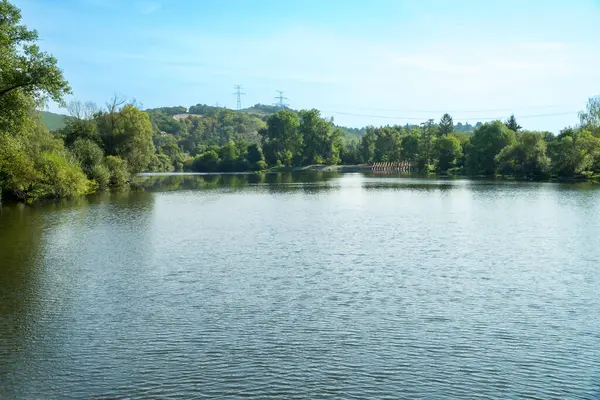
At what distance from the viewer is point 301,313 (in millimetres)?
15688

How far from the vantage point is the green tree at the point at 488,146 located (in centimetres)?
11275

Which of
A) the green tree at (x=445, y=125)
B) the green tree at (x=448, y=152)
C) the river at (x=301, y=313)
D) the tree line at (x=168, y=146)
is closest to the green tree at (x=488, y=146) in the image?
the tree line at (x=168, y=146)

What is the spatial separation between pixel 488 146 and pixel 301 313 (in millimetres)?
106937

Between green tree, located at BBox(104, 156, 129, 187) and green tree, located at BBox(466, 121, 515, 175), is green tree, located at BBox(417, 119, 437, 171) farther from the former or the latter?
green tree, located at BBox(104, 156, 129, 187)

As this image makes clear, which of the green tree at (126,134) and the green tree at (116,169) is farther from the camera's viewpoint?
the green tree at (126,134)

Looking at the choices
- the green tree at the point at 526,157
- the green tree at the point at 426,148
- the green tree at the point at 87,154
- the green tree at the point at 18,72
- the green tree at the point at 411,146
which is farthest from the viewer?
the green tree at the point at 411,146

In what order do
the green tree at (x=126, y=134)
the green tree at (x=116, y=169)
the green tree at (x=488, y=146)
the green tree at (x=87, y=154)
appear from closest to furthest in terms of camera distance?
1. the green tree at (x=87, y=154)
2. the green tree at (x=116, y=169)
3. the green tree at (x=126, y=134)
4. the green tree at (x=488, y=146)

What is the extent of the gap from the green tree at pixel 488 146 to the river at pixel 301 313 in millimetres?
85398

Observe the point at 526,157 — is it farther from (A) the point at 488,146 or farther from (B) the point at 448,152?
(B) the point at 448,152

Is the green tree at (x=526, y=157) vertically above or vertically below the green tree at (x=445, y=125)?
below

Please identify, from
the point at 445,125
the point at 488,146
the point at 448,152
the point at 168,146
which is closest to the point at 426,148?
the point at 448,152

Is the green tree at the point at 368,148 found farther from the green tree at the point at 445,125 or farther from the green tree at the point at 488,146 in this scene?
the green tree at the point at 488,146

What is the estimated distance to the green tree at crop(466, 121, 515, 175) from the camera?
112750mm

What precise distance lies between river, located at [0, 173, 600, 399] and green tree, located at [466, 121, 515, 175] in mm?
85398
